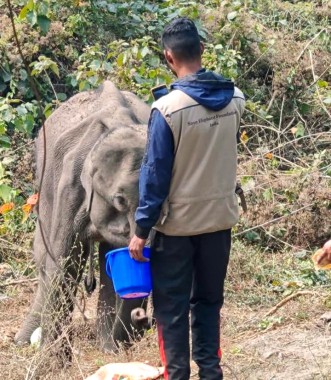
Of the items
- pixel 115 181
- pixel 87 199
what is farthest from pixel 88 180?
pixel 115 181

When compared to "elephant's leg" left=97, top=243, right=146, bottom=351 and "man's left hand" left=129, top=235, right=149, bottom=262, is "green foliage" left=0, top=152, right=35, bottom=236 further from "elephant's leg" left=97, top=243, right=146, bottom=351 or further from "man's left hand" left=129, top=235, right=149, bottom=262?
"man's left hand" left=129, top=235, right=149, bottom=262

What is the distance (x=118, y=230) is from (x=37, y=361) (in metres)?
1.15

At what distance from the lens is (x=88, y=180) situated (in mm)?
6949

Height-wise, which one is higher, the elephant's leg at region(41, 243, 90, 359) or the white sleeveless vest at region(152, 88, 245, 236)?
the white sleeveless vest at region(152, 88, 245, 236)

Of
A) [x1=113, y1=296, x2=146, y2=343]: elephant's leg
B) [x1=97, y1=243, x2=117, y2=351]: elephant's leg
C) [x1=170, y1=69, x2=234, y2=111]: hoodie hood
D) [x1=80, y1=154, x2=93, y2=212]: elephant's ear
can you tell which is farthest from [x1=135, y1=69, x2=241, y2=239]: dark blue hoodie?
[x1=97, y1=243, x2=117, y2=351]: elephant's leg

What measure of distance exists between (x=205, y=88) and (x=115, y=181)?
1678mm

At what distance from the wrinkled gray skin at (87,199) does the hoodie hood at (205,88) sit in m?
1.48

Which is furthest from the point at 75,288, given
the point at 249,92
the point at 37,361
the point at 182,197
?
the point at 249,92

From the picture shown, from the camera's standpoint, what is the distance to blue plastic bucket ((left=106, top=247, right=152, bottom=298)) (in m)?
5.59

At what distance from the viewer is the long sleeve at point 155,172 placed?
5.10 metres

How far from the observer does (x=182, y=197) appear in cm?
525

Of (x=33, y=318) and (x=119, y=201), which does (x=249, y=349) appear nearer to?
(x=119, y=201)

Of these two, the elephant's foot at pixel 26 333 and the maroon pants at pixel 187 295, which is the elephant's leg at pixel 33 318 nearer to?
the elephant's foot at pixel 26 333

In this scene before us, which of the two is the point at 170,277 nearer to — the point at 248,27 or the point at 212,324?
the point at 212,324
